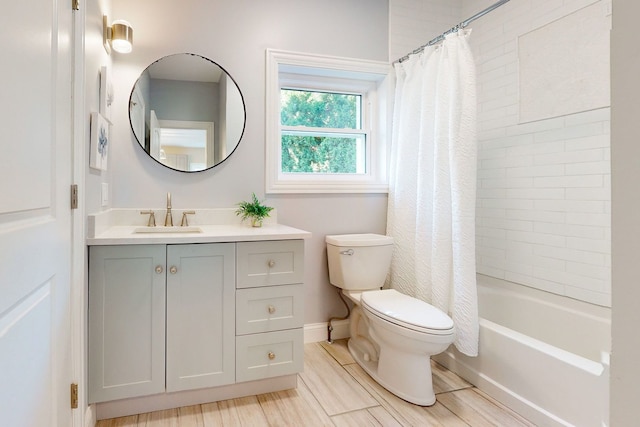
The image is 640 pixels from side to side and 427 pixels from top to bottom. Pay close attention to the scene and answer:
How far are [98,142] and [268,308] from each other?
43.3 inches

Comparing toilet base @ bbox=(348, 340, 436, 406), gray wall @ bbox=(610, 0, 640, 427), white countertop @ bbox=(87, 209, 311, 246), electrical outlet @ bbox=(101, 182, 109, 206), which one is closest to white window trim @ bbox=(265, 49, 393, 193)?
white countertop @ bbox=(87, 209, 311, 246)

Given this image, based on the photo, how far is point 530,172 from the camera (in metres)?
2.44

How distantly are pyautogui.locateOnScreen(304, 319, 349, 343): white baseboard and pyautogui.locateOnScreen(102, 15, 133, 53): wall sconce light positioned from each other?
6.58 ft

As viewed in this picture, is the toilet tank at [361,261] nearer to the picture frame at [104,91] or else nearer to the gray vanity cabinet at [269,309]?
the gray vanity cabinet at [269,309]

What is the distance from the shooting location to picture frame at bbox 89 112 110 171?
1562 millimetres

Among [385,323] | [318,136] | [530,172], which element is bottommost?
[385,323]

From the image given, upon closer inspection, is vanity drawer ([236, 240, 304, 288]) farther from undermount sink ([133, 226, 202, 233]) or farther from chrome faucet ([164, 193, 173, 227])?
chrome faucet ([164, 193, 173, 227])

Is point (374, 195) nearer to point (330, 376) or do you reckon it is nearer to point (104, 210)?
point (330, 376)

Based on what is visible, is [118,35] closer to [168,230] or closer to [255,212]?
[168,230]

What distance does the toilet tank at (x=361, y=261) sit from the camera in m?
2.37

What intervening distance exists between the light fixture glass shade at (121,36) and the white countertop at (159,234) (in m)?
0.87

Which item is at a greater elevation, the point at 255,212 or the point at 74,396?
the point at 255,212

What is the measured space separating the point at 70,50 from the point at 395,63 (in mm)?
2085

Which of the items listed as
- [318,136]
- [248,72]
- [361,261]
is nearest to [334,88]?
[318,136]
